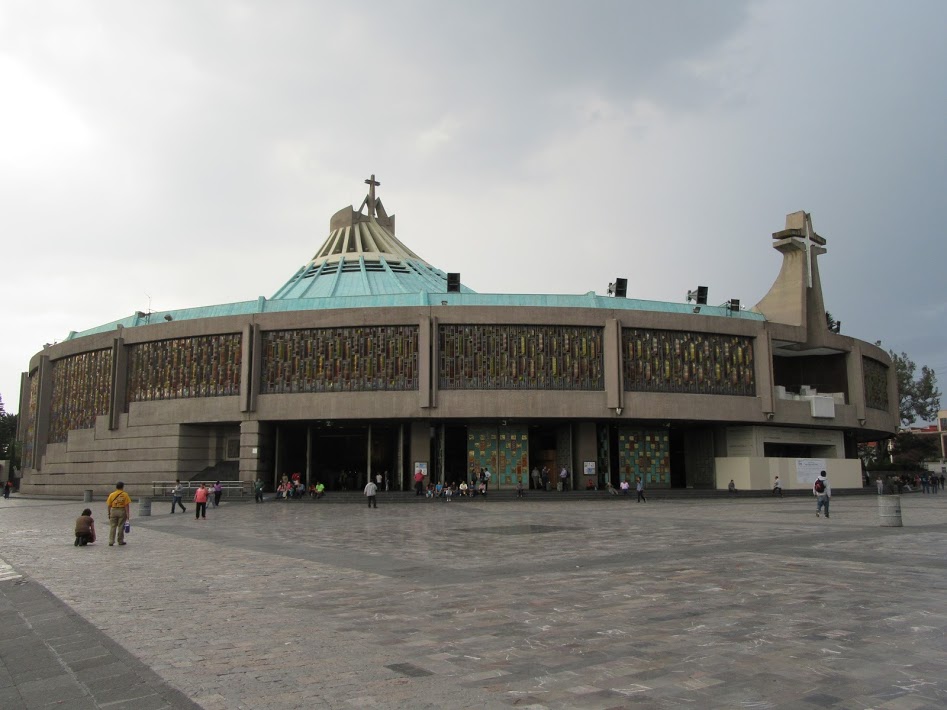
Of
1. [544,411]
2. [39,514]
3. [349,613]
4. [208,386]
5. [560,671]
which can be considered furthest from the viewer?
[208,386]

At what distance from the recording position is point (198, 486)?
128ft


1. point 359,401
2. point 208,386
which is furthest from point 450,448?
point 208,386

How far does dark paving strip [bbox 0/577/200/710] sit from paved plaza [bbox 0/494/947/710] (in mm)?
28

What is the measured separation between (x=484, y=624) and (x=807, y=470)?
130 ft

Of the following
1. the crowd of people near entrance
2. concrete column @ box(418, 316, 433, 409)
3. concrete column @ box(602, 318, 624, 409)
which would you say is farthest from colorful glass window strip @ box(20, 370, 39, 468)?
the crowd of people near entrance

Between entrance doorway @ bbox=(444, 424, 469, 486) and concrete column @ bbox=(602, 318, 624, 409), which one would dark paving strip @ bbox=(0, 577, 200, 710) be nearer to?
concrete column @ bbox=(602, 318, 624, 409)

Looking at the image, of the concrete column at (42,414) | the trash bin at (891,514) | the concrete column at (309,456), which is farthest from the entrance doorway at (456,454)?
the trash bin at (891,514)

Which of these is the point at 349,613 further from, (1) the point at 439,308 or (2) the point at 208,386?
(2) the point at 208,386

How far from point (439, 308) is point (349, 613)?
31440 millimetres

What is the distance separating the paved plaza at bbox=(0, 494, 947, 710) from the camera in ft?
19.0

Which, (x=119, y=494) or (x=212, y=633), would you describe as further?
(x=119, y=494)

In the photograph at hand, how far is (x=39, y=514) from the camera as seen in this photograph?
29.2 metres

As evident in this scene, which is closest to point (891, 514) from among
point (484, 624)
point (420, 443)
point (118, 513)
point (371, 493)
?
point (484, 624)

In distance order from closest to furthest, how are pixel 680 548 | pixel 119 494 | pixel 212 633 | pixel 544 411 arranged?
1. pixel 212 633
2. pixel 680 548
3. pixel 119 494
4. pixel 544 411
